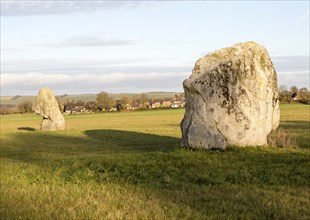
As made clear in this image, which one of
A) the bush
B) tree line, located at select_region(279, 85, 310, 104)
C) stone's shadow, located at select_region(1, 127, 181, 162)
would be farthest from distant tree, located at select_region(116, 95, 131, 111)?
the bush

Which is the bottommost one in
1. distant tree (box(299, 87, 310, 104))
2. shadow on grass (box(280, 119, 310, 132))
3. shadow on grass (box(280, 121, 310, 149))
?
shadow on grass (box(280, 119, 310, 132))

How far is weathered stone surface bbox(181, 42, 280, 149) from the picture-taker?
17812 mm

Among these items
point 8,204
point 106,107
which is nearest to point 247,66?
point 8,204

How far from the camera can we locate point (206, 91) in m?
18.4

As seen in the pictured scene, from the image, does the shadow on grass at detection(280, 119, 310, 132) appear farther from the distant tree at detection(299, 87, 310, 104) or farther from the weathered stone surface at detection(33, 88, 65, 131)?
the distant tree at detection(299, 87, 310, 104)

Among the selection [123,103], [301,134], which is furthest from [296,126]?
[123,103]

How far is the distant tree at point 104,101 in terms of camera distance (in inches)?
3893

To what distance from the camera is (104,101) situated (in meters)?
99.5

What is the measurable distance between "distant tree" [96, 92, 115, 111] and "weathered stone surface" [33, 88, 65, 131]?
174ft

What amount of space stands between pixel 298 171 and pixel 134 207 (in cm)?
581

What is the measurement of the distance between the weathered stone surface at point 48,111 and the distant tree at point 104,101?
53152mm

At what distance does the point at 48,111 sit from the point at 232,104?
28321 mm

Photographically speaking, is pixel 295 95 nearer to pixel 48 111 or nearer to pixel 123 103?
pixel 123 103

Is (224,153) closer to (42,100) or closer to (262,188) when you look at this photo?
(262,188)
